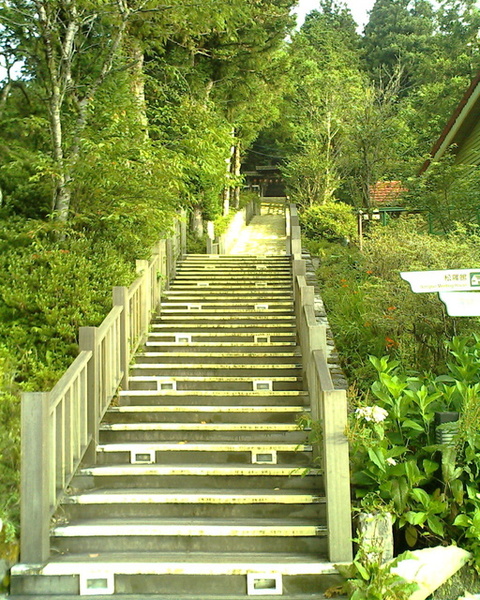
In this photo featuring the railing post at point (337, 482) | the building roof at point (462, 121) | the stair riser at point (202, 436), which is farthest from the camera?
the building roof at point (462, 121)

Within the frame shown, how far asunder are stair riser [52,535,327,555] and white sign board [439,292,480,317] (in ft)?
6.71

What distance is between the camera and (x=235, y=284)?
33.6ft

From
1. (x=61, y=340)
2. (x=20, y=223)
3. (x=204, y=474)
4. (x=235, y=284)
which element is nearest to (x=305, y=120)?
(x=235, y=284)

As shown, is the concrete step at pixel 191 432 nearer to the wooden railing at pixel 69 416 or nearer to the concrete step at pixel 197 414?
the concrete step at pixel 197 414

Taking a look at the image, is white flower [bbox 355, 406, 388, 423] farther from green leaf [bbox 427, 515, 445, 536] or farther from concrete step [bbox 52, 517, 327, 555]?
concrete step [bbox 52, 517, 327, 555]

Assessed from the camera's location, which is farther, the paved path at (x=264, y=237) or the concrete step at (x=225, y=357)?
the paved path at (x=264, y=237)

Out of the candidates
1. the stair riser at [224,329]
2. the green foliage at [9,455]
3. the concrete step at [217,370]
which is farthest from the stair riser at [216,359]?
the green foliage at [9,455]

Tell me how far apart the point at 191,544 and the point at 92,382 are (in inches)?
65.9

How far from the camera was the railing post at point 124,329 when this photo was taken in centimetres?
622

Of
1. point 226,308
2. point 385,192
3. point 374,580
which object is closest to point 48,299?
point 226,308

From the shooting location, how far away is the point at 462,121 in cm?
1424

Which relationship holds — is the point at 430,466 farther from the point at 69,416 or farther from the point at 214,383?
the point at 214,383

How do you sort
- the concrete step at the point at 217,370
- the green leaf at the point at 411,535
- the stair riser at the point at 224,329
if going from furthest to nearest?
the stair riser at the point at 224,329 < the concrete step at the point at 217,370 < the green leaf at the point at 411,535

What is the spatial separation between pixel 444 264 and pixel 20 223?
5785 millimetres
